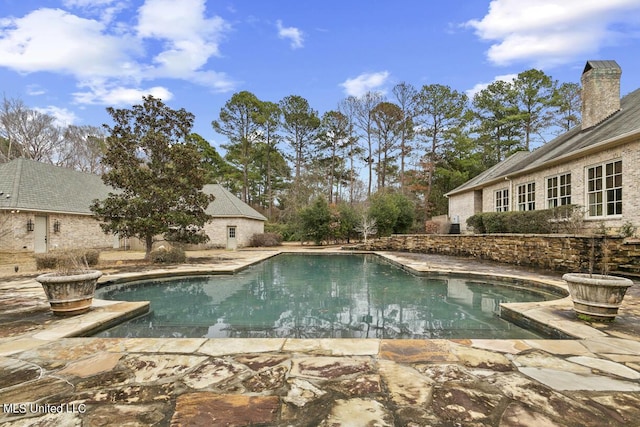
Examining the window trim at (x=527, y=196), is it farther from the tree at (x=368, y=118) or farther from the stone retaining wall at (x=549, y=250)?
the tree at (x=368, y=118)

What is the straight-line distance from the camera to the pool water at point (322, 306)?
176 inches

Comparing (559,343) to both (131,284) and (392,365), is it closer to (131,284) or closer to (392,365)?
(392,365)

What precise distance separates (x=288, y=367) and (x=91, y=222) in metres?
19.9

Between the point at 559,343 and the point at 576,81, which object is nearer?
the point at 559,343

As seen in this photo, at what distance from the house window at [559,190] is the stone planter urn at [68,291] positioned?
14251 mm

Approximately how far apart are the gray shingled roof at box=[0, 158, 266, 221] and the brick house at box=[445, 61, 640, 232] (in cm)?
1624

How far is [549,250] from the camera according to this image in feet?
28.1

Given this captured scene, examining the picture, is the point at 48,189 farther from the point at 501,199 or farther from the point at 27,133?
the point at 501,199

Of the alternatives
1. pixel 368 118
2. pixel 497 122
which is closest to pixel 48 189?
pixel 368 118

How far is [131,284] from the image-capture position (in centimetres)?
803

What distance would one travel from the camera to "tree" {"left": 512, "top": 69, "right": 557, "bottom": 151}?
25375 mm

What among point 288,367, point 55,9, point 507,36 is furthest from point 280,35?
point 288,367

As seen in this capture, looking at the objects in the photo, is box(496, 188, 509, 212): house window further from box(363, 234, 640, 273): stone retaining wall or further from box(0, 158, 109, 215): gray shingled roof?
box(0, 158, 109, 215): gray shingled roof

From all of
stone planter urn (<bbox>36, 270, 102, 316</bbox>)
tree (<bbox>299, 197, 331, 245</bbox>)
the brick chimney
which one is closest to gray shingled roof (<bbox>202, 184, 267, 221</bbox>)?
tree (<bbox>299, 197, 331, 245</bbox>)
